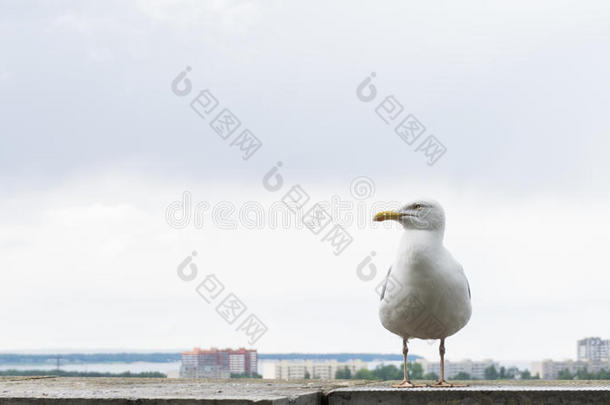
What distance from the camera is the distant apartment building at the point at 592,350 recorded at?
135 feet

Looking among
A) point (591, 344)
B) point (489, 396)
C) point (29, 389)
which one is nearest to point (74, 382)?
point (29, 389)

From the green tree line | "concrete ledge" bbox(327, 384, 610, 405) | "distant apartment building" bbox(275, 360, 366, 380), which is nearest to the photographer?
"concrete ledge" bbox(327, 384, 610, 405)

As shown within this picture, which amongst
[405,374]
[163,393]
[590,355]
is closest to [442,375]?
[405,374]

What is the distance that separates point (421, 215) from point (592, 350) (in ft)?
136

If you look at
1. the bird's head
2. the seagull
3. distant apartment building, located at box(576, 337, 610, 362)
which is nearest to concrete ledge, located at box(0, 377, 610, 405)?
the seagull

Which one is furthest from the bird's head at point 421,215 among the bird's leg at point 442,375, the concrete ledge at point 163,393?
the concrete ledge at point 163,393

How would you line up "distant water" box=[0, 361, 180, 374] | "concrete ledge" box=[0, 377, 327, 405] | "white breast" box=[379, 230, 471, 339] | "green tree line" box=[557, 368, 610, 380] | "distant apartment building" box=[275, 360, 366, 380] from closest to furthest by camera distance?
1. "concrete ledge" box=[0, 377, 327, 405]
2. "white breast" box=[379, 230, 471, 339]
3. "green tree line" box=[557, 368, 610, 380]
4. "distant water" box=[0, 361, 180, 374]
5. "distant apartment building" box=[275, 360, 366, 380]

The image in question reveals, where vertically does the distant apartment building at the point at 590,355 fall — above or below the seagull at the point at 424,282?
below

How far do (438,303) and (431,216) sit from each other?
0.82m

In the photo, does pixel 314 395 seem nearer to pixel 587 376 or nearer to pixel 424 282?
pixel 424 282

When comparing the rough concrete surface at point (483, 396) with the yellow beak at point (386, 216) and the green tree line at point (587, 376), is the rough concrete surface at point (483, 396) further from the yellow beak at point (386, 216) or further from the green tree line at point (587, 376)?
the green tree line at point (587, 376)

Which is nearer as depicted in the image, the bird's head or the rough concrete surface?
the rough concrete surface

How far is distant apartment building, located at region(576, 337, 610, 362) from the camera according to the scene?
4122 centimetres

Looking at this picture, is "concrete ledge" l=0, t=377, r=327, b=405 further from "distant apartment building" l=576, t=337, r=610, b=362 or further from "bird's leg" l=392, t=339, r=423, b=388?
"distant apartment building" l=576, t=337, r=610, b=362
